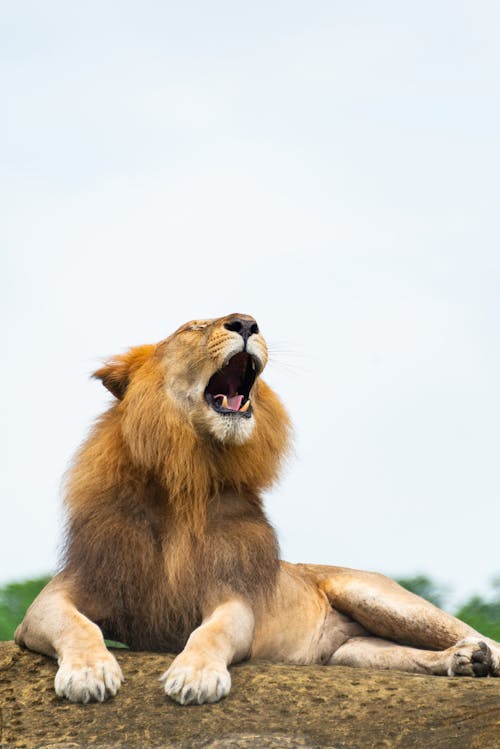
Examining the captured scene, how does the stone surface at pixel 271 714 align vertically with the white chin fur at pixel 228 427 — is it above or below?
below

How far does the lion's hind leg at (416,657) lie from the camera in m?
6.35

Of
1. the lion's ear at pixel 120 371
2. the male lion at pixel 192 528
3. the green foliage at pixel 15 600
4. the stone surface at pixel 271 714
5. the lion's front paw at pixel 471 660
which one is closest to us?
the stone surface at pixel 271 714

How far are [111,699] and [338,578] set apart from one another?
2013mm

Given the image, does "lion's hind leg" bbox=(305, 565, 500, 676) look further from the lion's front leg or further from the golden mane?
the lion's front leg

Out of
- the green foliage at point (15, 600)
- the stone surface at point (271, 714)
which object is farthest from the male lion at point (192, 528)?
the green foliage at point (15, 600)

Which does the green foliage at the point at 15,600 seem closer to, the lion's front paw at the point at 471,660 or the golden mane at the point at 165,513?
the golden mane at the point at 165,513

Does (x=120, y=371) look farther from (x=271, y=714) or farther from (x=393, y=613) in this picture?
(x=271, y=714)

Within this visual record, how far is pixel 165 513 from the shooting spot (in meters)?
6.68

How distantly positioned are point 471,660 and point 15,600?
5085mm

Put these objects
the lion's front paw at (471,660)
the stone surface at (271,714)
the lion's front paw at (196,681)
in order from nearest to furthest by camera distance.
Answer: the stone surface at (271,714) < the lion's front paw at (196,681) < the lion's front paw at (471,660)

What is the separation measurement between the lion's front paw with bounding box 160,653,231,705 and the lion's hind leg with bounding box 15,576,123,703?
0.90 feet

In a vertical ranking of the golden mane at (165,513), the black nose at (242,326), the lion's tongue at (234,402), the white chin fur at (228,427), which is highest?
the black nose at (242,326)

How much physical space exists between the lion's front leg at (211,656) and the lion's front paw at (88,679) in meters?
0.24

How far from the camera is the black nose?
6547mm
